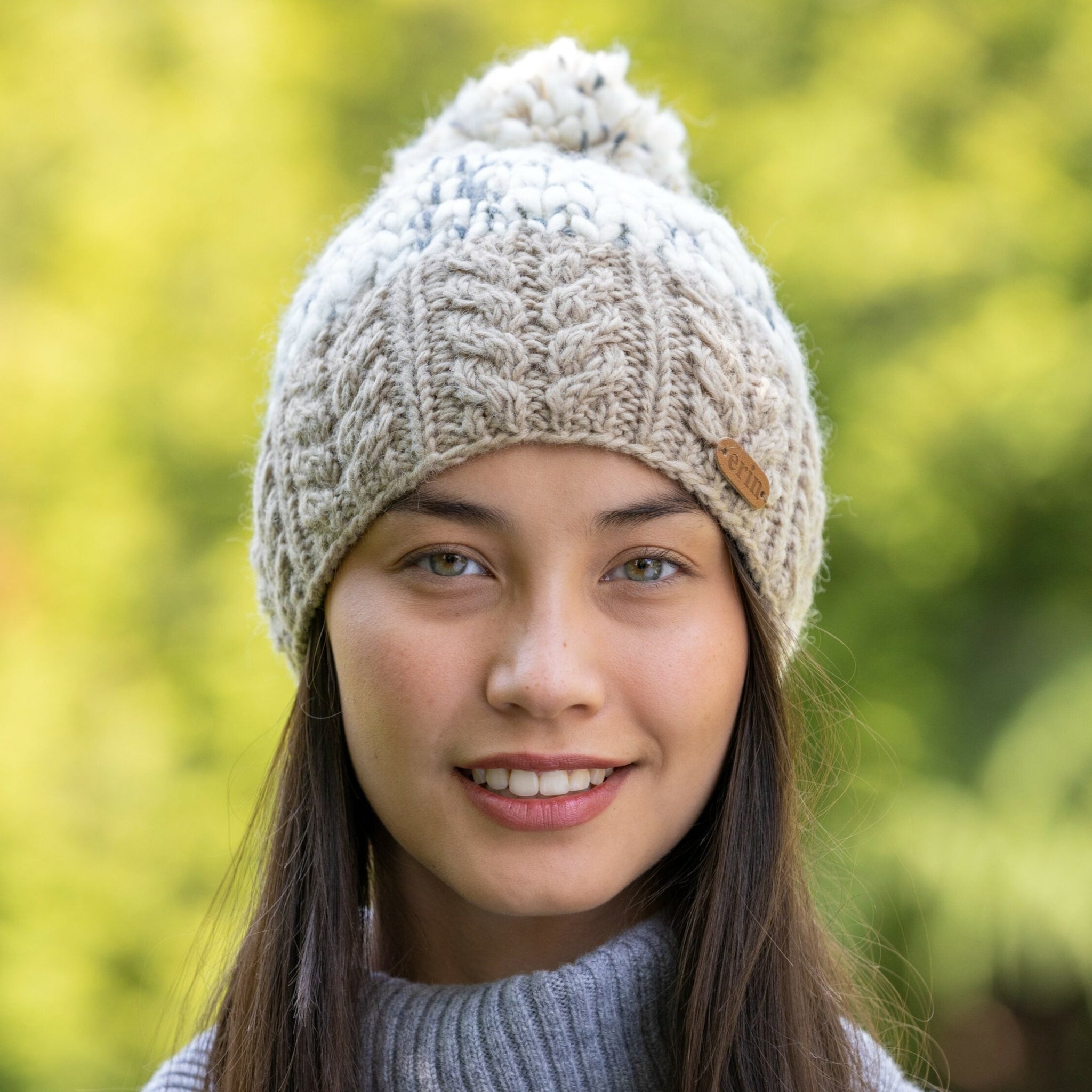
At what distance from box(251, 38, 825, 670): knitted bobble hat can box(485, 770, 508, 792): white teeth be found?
1.19 ft

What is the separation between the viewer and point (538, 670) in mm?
1508

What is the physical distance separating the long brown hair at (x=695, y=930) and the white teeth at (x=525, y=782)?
1.03 feet

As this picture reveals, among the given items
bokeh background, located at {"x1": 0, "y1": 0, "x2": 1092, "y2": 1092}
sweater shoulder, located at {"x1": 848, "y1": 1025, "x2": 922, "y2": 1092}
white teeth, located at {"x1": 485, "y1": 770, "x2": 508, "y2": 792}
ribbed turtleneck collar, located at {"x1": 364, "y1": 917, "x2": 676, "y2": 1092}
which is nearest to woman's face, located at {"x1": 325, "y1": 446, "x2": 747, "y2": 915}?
white teeth, located at {"x1": 485, "y1": 770, "x2": 508, "y2": 792}

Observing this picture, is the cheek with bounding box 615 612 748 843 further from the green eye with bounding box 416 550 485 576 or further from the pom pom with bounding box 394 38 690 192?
the pom pom with bounding box 394 38 690 192

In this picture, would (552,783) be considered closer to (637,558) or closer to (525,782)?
(525,782)

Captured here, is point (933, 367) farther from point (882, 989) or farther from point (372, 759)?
point (372, 759)

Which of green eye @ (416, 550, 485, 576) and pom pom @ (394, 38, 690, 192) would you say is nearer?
green eye @ (416, 550, 485, 576)

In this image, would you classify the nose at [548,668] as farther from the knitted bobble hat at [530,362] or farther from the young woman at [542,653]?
the knitted bobble hat at [530,362]

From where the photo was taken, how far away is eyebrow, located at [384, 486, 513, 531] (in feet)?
5.15

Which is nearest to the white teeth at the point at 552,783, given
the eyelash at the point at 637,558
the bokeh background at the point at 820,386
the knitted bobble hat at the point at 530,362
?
the eyelash at the point at 637,558

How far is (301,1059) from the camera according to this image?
1721 millimetres

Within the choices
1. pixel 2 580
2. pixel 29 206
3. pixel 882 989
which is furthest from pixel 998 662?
pixel 29 206

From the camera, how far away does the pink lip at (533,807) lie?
1595 millimetres

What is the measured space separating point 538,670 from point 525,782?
0.17 meters
